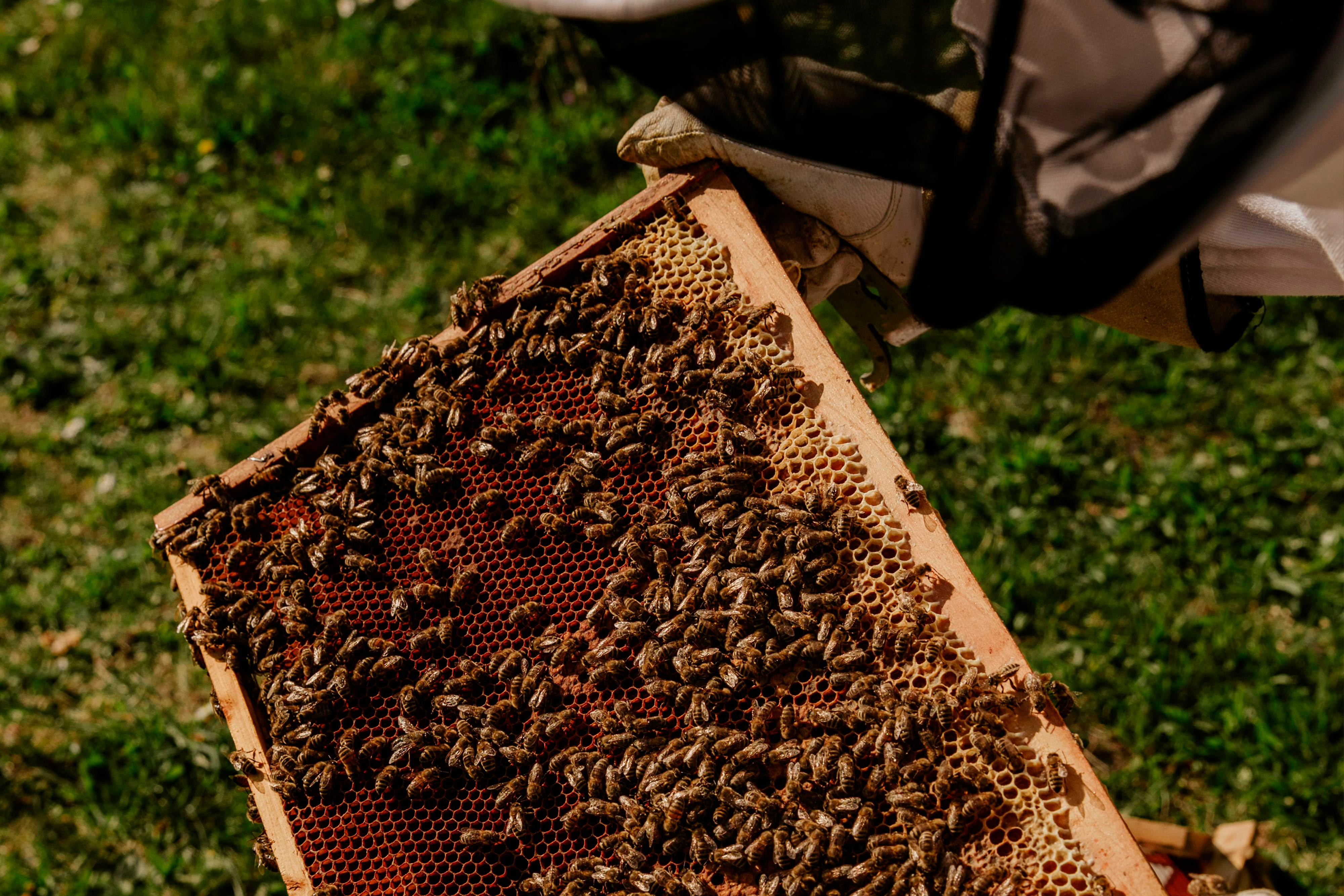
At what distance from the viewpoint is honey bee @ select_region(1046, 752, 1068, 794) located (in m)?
2.75

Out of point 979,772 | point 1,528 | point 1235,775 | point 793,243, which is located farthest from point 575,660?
point 1,528

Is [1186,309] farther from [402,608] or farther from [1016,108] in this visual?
[402,608]

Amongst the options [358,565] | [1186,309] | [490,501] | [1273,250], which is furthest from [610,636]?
[1273,250]

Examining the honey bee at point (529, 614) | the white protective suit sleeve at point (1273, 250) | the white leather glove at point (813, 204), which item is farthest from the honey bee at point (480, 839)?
the white protective suit sleeve at point (1273, 250)

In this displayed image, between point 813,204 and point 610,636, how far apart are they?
6.19 feet

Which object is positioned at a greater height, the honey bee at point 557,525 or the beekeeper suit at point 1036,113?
the beekeeper suit at point 1036,113

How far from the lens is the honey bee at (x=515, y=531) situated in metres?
3.41

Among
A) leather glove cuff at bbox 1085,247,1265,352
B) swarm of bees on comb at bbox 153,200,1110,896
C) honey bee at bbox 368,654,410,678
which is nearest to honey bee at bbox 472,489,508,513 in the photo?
swarm of bees on comb at bbox 153,200,1110,896

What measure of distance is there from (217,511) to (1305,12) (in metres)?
3.79

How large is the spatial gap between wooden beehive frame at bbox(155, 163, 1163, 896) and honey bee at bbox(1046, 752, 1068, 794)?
23 millimetres

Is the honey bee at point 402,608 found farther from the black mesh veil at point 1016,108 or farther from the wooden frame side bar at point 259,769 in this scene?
the black mesh veil at point 1016,108

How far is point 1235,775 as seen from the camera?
4957mm

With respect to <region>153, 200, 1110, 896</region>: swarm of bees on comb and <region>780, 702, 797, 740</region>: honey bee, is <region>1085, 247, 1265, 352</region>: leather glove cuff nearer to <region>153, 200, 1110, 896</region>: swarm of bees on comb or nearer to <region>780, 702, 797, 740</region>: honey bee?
<region>153, 200, 1110, 896</region>: swarm of bees on comb

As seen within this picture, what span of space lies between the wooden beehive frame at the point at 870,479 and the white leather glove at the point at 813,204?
0.14m
